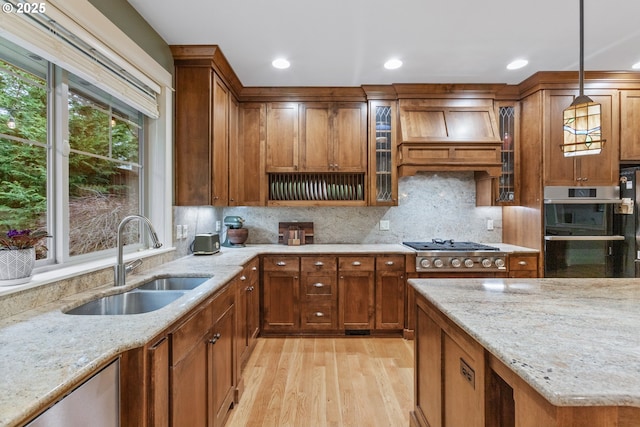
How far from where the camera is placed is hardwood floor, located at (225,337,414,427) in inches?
83.7

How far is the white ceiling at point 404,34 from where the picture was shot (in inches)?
85.1

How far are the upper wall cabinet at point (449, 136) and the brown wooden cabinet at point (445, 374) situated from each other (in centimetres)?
203

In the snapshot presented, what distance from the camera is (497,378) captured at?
46.2 inches

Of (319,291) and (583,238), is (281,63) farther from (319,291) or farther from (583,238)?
(583,238)

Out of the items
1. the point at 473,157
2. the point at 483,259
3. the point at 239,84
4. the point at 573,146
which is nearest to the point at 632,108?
the point at 473,157

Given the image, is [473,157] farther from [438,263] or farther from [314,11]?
[314,11]

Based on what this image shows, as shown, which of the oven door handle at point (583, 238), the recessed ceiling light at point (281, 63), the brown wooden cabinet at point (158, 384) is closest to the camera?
the brown wooden cabinet at point (158, 384)

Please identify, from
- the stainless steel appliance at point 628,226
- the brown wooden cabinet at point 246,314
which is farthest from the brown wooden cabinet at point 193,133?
the stainless steel appliance at point 628,226

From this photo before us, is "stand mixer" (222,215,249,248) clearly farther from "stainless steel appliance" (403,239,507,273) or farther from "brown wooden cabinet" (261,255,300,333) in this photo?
"stainless steel appliance" (403,239,507,273)

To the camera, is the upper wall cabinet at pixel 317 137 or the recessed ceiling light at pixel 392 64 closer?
the recessed ceiling light at pixel 392 64

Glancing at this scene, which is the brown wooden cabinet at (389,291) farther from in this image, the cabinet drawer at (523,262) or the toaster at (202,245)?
the toaster at (202,245)

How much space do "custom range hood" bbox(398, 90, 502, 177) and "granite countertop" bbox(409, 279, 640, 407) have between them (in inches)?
73.7

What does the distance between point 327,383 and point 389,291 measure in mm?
1218

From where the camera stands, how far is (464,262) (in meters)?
3.33
